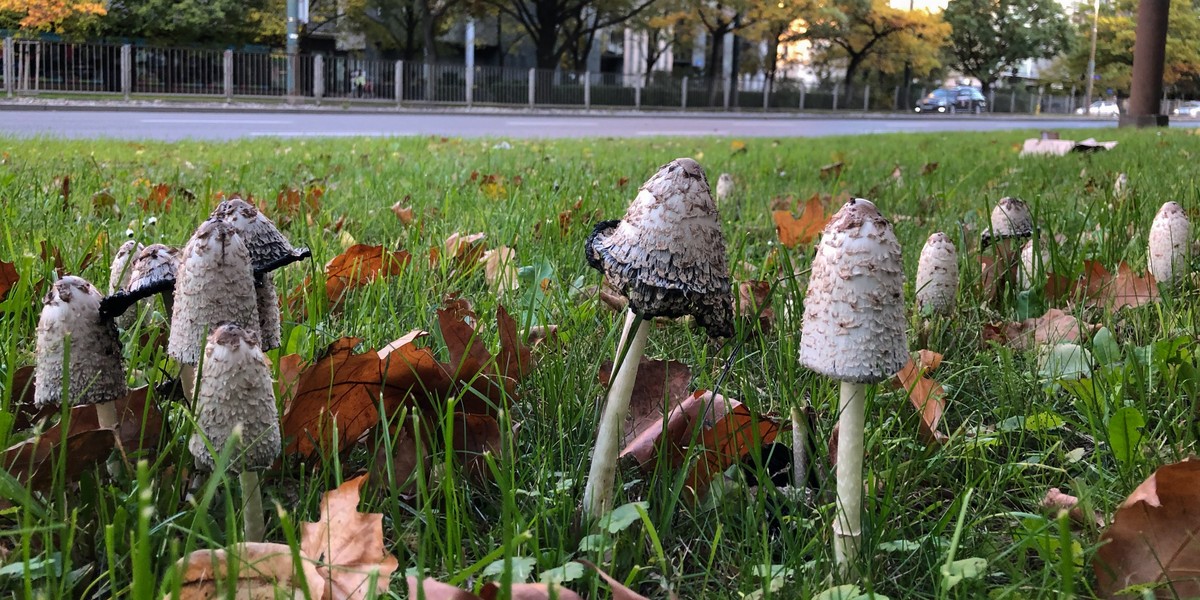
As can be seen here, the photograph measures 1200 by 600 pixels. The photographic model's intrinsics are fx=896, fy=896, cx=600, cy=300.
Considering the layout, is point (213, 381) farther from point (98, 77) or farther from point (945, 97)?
point (945, 97)

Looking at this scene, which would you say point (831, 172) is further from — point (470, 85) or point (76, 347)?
point (470, 85)

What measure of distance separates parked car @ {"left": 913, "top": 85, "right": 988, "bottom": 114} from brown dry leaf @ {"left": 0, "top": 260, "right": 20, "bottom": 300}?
46119 millimetres

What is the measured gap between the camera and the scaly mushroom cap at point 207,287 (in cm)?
101

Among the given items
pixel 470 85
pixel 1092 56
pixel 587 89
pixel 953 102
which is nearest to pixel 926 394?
pixel 470 85

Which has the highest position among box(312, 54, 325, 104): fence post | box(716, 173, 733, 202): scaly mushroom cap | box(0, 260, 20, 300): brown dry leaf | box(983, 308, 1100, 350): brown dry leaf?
box(312, 54, 325, 104): fence post

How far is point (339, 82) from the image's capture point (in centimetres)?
2634

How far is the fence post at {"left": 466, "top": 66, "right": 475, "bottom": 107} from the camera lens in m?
27.3

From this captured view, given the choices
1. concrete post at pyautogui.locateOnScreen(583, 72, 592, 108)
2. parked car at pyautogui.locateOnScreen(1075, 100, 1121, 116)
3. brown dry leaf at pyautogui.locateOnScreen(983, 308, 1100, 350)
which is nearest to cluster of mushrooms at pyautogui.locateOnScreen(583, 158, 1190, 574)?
brown dry leaf at pyautogui.locateOnScreen(983, 308, 1100, 350)

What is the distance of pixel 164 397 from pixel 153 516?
30 cm

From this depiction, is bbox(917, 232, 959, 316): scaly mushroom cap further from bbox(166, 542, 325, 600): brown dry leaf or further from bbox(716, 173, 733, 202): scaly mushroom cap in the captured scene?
bbox(716, 173, 733, 202): scaly mushroom cap

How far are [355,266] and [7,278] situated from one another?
2.15ft

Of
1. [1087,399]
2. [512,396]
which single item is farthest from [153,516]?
[1087,399]

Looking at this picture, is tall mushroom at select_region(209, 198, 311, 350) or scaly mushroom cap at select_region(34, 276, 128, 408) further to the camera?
tall mushroom at select_region(209, 198, 311, 350)

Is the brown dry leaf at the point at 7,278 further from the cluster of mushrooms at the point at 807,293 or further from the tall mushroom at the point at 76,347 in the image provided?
the cluster of mushrooms at the point at 807,293
